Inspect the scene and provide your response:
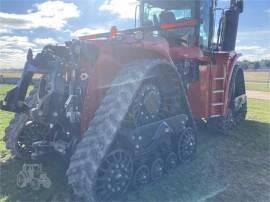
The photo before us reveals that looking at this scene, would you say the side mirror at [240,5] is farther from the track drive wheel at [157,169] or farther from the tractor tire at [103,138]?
the track drive wheel at [157,169]

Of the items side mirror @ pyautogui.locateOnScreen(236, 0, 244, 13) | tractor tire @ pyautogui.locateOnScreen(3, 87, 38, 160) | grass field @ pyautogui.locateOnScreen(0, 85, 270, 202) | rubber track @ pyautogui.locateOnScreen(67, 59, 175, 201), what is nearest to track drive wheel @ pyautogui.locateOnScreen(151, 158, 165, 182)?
grass field @ pyautogui.locateOnScreen(0, 85, 270, 202)

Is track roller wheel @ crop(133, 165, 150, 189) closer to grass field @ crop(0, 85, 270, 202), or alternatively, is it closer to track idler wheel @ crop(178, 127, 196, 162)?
grass field @ crop(0, 85, 270, 202)

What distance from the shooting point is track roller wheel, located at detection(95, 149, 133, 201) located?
4.18 m

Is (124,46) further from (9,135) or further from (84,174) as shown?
(9,135)

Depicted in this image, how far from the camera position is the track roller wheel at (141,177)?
4.71m

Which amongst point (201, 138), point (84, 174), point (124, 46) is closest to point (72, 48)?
point (124, 46)

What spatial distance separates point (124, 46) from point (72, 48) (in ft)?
2.45

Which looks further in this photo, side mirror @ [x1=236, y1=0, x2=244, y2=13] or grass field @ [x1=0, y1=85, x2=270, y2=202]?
side mirror @ [x1=236, y1=0, x2=244, y2=13]

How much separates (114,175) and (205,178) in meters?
2.01

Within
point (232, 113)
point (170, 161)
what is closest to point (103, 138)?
point (170, 161)

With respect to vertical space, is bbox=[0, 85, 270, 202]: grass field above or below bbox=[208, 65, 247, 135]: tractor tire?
below

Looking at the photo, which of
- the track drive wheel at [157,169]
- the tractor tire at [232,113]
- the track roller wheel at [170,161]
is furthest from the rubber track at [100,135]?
the tractor tire at [232,113]

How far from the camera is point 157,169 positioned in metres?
5.09

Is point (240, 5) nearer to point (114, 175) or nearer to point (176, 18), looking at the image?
point (176, 18)
